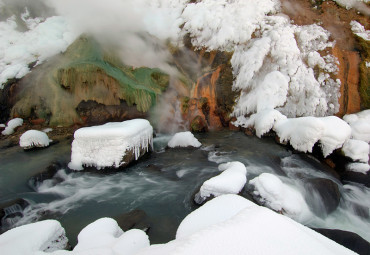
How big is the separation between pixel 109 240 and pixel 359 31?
10989mm

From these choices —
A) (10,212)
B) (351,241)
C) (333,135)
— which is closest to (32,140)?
(10,212)

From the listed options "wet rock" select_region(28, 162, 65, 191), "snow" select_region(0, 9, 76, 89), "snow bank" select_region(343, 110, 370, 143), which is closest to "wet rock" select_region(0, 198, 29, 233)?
"wet rock" select_region(28, 162, 65, 191)

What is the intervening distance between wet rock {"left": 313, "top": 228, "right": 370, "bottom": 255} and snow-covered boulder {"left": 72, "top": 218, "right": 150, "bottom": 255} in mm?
2569

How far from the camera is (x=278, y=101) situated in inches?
310

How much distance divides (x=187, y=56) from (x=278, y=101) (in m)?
5.02

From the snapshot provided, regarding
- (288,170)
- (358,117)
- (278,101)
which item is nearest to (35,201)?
(288,170)

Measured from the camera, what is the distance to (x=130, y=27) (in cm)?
1086

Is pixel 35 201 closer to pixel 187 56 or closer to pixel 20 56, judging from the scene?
pixel 187 56

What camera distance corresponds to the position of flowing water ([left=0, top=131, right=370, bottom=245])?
403 cm

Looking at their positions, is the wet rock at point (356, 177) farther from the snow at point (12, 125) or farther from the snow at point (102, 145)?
the snow at point (12, 125)

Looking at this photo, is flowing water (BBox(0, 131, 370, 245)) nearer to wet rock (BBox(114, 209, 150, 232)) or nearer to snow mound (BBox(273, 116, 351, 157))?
wet rock (BBox(114, 209, 150, 232))

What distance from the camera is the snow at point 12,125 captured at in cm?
898

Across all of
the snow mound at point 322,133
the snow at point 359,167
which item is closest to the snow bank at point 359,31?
the snow mound at point 322,133

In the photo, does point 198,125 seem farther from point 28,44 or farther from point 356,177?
point 28,44
